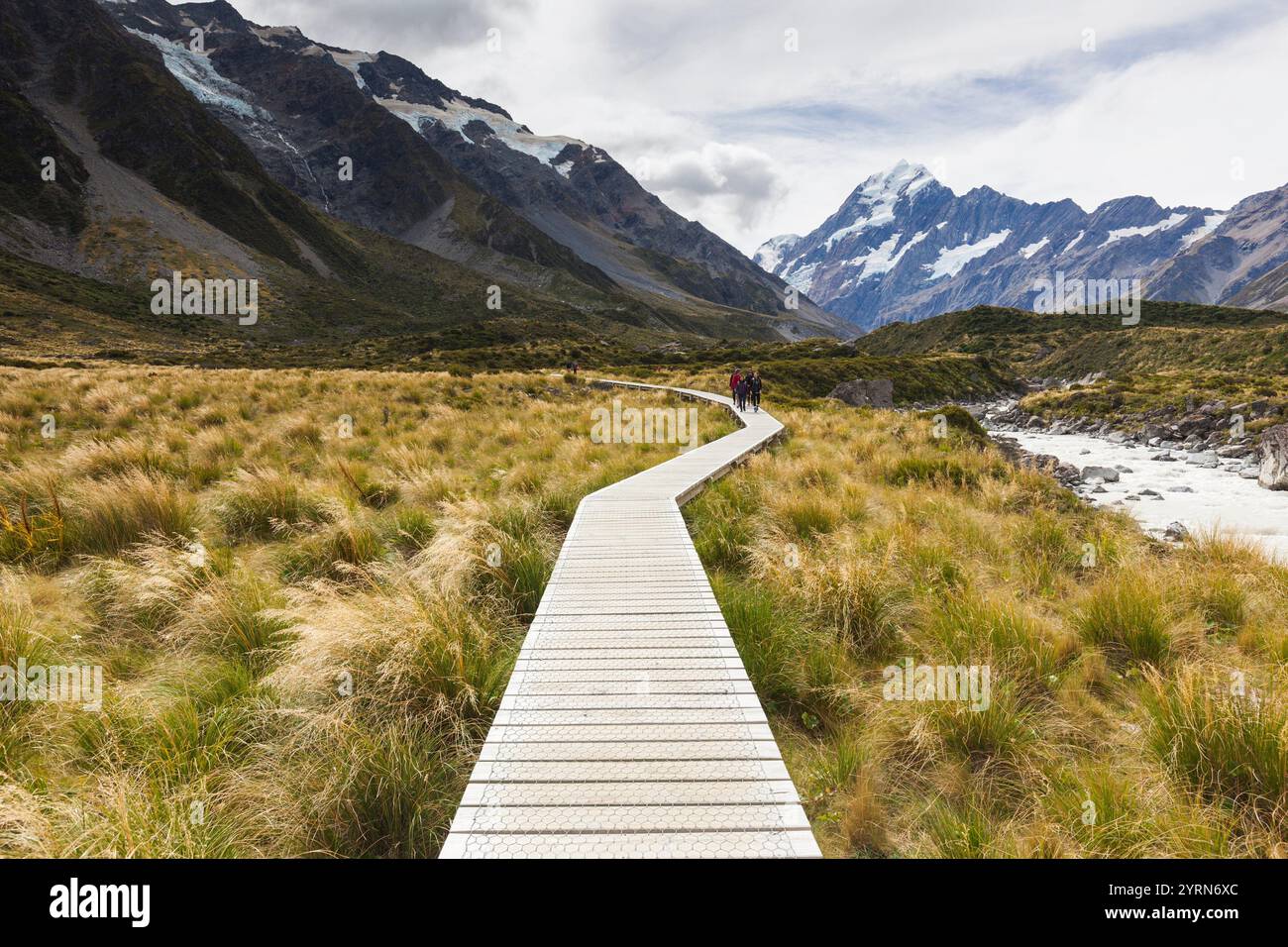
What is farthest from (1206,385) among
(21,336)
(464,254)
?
(464,254)

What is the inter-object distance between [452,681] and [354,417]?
14950mm

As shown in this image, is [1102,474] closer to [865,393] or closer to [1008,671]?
[1008,671]

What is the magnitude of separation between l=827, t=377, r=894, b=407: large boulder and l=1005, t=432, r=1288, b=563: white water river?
49.8ft

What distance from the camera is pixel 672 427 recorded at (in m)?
18.9

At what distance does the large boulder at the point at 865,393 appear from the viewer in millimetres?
36031

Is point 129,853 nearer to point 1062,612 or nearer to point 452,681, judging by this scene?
point 452,681

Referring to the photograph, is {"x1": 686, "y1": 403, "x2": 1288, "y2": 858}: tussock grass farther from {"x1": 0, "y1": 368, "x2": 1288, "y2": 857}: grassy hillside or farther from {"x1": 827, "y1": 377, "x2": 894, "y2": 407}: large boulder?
{"x1": 827, "y1": 377, "x2": 894, "y2": 407}: large boulder

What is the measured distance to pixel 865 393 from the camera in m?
36.8

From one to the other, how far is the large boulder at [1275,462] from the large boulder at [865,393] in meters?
19.7

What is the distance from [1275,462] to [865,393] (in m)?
22.1

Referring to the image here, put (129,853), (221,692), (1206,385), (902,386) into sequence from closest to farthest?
(129,853), (221,692), (1206,385), (902,386)

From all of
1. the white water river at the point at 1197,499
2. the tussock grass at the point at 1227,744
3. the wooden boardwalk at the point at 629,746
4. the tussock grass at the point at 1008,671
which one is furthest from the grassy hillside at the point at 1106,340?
the wooden boardwalk at the point at 629,746

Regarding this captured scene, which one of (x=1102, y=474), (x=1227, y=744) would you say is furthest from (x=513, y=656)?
(x=1102, y=474)

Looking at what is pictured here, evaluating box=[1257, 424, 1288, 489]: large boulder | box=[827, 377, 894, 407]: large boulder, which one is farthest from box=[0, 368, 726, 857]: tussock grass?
box=[827, 377, 894, 407]: large boulder
